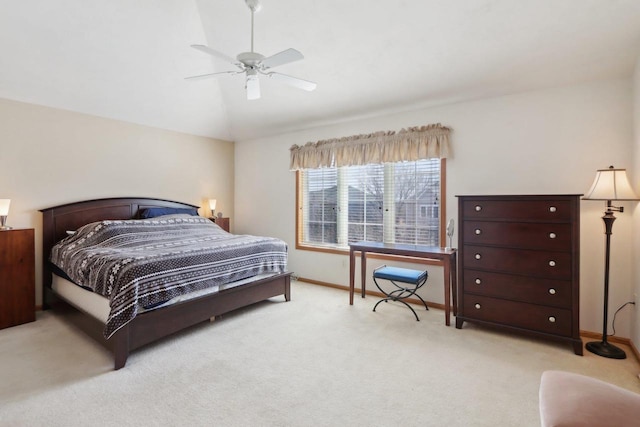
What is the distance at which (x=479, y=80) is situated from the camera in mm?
3273

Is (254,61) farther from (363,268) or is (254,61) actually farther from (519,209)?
(363,268)

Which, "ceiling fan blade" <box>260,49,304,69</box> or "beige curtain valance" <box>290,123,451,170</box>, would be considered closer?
"ceiling fan blade" <box>260,49,304,69</box>

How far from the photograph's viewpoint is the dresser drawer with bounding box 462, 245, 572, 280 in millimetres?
2693

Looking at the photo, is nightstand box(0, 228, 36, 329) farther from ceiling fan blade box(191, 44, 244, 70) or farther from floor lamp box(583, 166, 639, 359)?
floor lamp box(583, 166, 639, 359)

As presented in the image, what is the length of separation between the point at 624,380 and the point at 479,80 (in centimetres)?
285

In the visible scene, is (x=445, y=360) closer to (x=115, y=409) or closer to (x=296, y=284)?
(x=115, y=409)

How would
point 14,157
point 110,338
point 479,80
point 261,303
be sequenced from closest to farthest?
point 110,338
point 479,80
point 14,157
point 261,303

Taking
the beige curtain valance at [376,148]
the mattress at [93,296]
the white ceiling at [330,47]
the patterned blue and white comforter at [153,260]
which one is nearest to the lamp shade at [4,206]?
the patterned blue and white comforter at [153,260]

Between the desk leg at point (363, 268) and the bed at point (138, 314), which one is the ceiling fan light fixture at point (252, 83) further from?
the desk leg at point (363, 268)

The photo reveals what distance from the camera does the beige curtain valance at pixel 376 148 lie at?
377cm

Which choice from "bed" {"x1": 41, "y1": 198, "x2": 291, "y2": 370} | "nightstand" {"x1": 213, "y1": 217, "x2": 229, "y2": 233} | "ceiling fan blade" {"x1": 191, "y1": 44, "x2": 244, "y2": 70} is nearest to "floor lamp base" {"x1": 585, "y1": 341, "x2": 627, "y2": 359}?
"bed" {"x1": 41, "y1": 198, "x2": 291, "y2": 370}

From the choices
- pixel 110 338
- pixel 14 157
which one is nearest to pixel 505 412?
pixel 110 338

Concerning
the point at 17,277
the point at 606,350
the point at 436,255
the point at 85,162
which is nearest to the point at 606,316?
the point at 606,350

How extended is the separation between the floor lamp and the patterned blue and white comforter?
3.17 m
